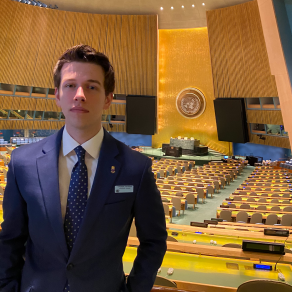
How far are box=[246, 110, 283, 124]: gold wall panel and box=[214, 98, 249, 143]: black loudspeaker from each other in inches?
15.7

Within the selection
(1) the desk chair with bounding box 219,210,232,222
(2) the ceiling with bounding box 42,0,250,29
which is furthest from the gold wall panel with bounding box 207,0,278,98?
(1) the desk chair with bounding box 219,210,232,222

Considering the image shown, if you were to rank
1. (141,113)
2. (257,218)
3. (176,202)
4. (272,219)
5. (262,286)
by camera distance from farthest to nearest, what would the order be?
(141,113)
(176,202)
(257,218)
(272,219)
(262,286)

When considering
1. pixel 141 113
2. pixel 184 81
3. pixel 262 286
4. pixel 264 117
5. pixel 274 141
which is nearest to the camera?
pixel 262 286

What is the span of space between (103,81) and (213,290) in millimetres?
2034

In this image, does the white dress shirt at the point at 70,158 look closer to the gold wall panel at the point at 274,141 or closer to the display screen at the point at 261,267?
the display screen at the point at 261,267

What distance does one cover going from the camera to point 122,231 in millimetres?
1549

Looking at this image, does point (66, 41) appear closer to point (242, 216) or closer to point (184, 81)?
point (184, 81)

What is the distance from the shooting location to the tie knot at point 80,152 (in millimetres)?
1536

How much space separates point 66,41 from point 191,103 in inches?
420

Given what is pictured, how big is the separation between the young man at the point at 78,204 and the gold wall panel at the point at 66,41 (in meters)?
20.3

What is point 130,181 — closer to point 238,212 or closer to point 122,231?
point 122,231

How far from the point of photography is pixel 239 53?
18.9 metres

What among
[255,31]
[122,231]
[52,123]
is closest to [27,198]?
[122,231]

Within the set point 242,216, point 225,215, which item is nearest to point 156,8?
point 225,215
